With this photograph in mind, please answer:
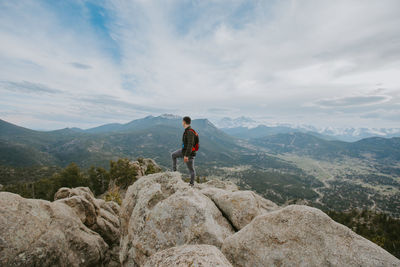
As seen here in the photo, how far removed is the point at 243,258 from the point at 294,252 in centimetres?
219

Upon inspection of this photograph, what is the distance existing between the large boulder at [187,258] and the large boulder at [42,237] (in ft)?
25.6

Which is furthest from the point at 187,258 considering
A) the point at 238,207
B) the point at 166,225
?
the point at 238,207

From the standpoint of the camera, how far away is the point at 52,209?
11594 mm

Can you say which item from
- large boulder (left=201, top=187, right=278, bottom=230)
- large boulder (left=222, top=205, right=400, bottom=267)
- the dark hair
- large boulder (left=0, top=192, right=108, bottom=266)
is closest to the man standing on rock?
the dark hair

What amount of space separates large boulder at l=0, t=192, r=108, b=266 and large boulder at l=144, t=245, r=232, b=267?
7.81 meters

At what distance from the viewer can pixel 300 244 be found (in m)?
7.31

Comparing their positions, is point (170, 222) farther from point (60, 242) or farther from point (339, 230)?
point (339, 230)

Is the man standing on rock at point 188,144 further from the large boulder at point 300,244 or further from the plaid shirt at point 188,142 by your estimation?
the large boulder at point 300,244

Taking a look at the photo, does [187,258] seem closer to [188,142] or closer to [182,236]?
[182,236]

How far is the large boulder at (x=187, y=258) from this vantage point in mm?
5121

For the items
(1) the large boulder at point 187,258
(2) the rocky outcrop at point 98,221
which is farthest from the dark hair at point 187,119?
(2) the rocky outcrop at point 98,221

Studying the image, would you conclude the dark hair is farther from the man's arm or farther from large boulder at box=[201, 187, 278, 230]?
large boulder at box=[201, 187, 278, 230]

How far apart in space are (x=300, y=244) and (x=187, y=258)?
516 cm

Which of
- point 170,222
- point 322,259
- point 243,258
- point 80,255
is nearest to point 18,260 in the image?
point 80,255
